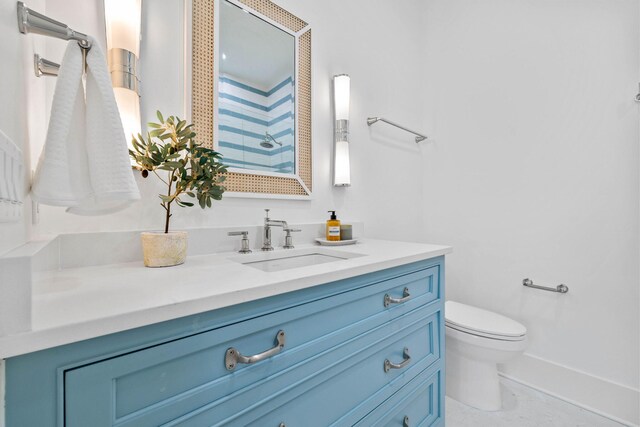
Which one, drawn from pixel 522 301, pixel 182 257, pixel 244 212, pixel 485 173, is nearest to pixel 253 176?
pixel 244 212

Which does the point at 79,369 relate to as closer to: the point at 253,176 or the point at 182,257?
the point at 182,257

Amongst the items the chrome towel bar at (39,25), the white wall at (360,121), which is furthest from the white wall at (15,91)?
the white wall at (360,121)

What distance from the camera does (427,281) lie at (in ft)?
3.88

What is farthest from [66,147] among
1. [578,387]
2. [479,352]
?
→ [578,387]

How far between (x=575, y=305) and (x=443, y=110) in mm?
1476

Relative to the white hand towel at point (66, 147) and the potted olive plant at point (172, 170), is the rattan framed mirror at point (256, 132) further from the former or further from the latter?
the white hand towel at point (66, 147)

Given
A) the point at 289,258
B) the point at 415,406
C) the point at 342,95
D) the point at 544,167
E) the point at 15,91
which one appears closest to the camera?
the point at 15,91

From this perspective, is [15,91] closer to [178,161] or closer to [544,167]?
[178,161]

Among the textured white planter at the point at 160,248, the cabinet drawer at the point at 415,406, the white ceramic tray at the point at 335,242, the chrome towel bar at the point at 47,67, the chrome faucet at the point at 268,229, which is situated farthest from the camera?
the white ceramic tray at the point at 335,242

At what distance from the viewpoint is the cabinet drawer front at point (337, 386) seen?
0.61 m

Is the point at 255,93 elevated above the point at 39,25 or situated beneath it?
elevated above

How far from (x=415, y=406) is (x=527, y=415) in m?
0.81

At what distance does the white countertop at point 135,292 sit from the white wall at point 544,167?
134cm

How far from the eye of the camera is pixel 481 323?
152 cm
